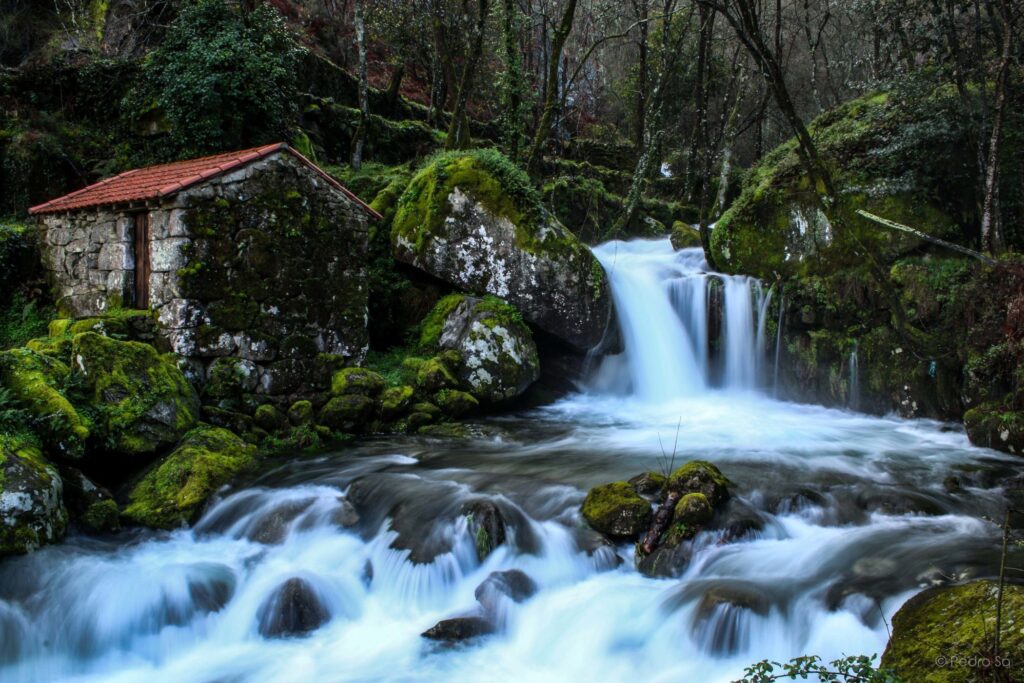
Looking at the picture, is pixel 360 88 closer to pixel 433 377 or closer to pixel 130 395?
pixel 433 377

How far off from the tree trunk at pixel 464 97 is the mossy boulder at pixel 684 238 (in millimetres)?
5567

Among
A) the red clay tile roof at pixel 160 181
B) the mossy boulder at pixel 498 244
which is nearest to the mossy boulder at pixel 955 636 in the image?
the mossy boulder at pixel 498 244

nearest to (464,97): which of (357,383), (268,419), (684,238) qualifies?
(684,238)

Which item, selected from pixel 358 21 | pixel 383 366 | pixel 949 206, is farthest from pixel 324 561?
pixel 358 21

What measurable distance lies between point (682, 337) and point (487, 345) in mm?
4345

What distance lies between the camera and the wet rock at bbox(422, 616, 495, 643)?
16.3ft

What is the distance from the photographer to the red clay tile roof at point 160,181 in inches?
341

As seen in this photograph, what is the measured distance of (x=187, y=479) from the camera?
22.7ft

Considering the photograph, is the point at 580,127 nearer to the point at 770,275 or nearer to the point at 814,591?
the point at 770,275

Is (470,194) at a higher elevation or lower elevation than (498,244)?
higher

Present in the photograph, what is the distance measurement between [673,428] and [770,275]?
397 cm

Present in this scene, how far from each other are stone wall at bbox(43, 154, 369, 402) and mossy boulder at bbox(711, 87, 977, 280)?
24.0 feet

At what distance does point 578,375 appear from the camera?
490 inches

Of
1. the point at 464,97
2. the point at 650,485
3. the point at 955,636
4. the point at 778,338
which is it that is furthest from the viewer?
the point at 464,97
